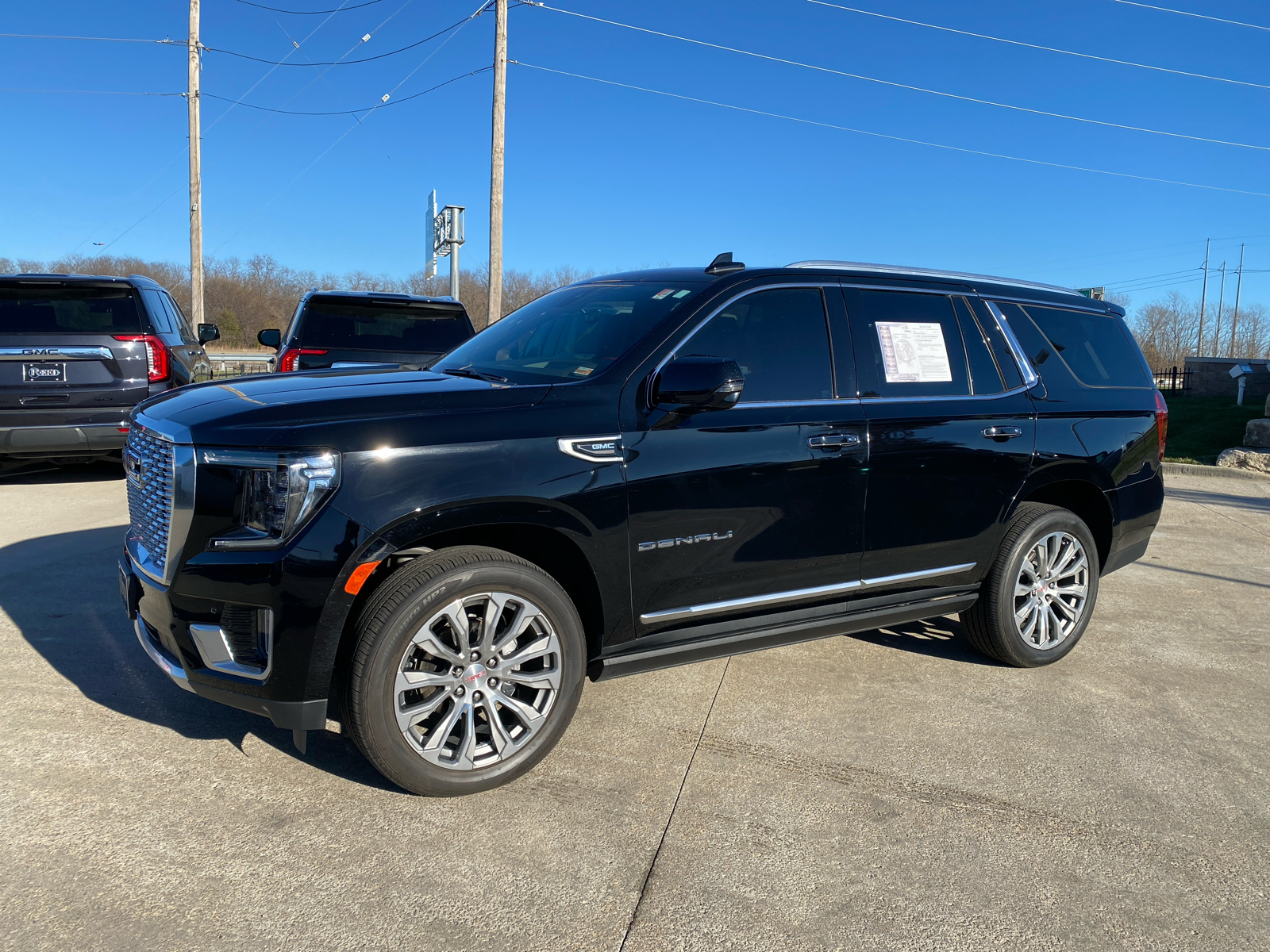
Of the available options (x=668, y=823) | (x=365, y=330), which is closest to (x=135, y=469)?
(x=668, y=823)

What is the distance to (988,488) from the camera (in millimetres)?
4445

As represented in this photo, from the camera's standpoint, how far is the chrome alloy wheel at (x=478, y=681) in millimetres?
3141

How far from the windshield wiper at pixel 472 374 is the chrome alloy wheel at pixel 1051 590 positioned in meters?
2.79

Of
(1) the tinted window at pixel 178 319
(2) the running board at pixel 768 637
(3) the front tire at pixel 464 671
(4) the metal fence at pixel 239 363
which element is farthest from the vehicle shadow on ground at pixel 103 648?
(4) the metal fence at pixel 239 363

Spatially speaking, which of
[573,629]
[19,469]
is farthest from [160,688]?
[19,469]

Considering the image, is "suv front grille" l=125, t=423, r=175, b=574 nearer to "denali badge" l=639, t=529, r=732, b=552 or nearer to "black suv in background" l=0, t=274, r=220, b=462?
"denali badge" l=639, t=529, r=732, b=552

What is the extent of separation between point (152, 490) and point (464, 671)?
50.7 inches

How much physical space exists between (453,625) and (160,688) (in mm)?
1780

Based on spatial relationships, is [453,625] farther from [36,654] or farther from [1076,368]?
[1076,368]

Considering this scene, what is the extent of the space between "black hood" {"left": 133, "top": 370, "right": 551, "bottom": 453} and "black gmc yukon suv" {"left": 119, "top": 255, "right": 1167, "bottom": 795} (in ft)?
0.04

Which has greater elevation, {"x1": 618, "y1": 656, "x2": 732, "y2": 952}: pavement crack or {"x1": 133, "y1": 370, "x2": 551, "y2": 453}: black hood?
{"x1": 133, "y1": 370, "x2": 551, "y2": 453}: black hood

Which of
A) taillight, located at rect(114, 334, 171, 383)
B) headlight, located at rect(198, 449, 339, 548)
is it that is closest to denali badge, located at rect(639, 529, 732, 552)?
headlight, located at rect(198, 449, 339, 548)

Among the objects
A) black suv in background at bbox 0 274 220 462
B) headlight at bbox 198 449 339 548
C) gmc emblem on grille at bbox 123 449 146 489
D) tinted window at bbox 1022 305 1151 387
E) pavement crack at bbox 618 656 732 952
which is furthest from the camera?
black suv in background at bbox 0 274 220 462

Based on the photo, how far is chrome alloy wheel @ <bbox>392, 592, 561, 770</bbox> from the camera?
10.3 ft
